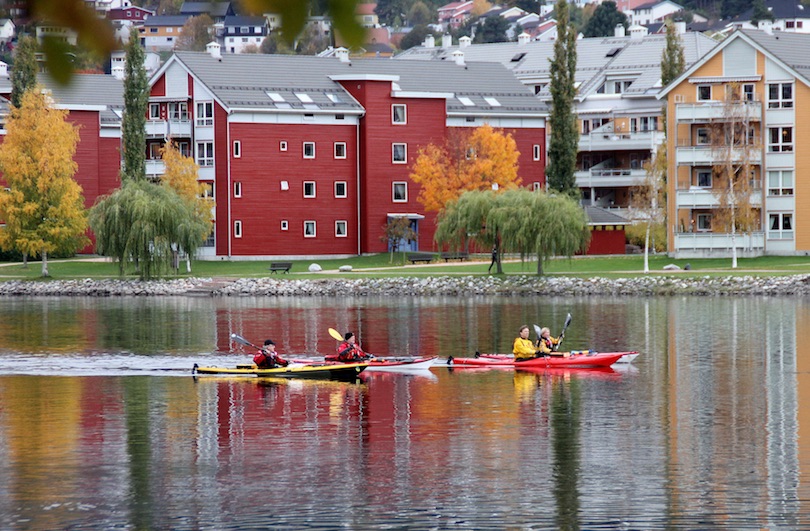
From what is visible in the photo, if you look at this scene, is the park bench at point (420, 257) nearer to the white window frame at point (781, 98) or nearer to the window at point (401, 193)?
the window at point (401, 193)

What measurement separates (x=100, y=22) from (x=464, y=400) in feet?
95.3

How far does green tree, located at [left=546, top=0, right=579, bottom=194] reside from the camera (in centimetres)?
8331

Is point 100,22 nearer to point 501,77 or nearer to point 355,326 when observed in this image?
point 355,326

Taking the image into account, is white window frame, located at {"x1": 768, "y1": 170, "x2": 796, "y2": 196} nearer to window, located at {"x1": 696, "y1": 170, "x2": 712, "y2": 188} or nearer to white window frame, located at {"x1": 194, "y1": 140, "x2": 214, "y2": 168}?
window, located at {"x1": 696, "y1": 170, "x2": 712, "y2": 188}

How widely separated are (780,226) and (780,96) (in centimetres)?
757

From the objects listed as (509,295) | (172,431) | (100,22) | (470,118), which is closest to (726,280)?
(509,295)

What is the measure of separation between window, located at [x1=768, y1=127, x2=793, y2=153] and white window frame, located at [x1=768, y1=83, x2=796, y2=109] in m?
1.29

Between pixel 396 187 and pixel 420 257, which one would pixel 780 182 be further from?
pixel 396 187

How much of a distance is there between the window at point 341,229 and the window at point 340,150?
13.7 ft

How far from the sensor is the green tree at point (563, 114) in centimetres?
8331

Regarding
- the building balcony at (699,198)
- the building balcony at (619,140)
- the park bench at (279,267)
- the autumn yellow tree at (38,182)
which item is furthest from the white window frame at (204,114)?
the building balcony at (619,140)

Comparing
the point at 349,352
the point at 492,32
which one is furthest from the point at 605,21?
the point at 349,352

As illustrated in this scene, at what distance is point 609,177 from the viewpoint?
328 ft

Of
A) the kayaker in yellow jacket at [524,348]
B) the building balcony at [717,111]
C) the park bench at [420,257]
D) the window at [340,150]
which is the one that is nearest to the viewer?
the kayaker in yellow jacket at [524,348]
